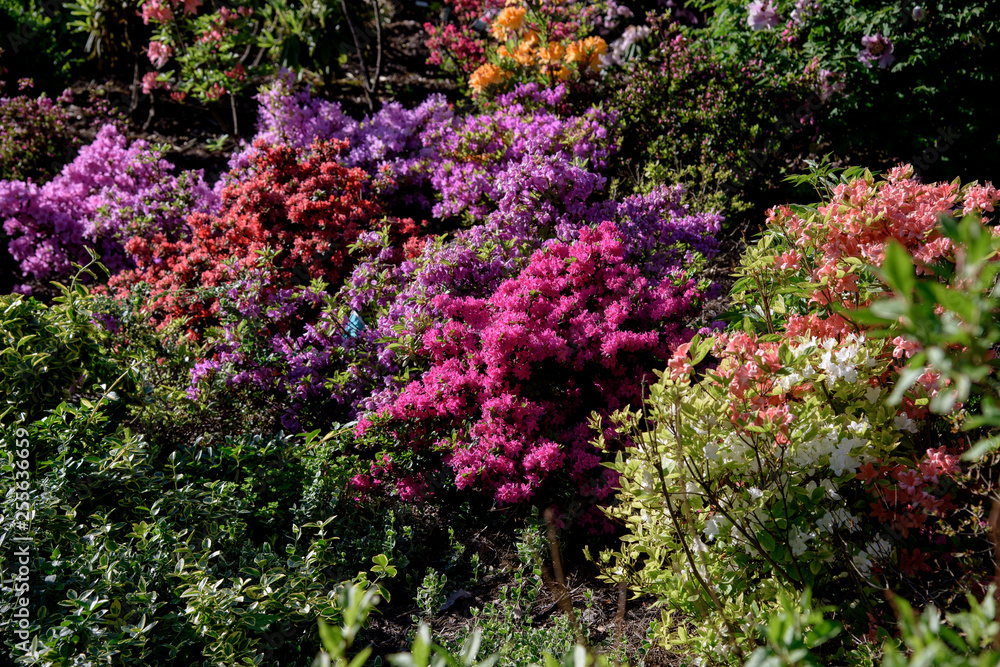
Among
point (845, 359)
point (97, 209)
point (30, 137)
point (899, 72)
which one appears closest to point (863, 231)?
point (845, 359)

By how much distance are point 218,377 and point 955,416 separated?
324 centimetres

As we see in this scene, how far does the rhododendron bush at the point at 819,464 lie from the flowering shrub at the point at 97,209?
435 centimetres

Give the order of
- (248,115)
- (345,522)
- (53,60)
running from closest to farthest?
(345,522), (248,115), (53,60)

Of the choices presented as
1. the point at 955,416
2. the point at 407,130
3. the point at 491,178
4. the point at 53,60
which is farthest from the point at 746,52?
the point at 53,60

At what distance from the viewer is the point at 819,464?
1.96m

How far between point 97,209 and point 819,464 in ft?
17.2

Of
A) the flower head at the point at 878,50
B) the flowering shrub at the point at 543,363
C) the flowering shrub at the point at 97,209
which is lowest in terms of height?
the flowering shrub at the point at 97,209

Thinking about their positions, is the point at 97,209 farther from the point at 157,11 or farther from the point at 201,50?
the point at 157,11

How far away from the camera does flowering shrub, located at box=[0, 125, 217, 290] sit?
16.6ft

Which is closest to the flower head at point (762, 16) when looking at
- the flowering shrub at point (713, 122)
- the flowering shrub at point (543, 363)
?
the flowering shrub at point (713, 122)

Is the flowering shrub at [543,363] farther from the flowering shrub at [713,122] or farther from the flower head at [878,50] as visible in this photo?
the flower head at [878,50]

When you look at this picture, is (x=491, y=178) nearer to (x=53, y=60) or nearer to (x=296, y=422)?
(x=296, y=422)

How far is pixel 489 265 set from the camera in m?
3.71

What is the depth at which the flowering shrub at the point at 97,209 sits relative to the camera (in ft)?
16.6
